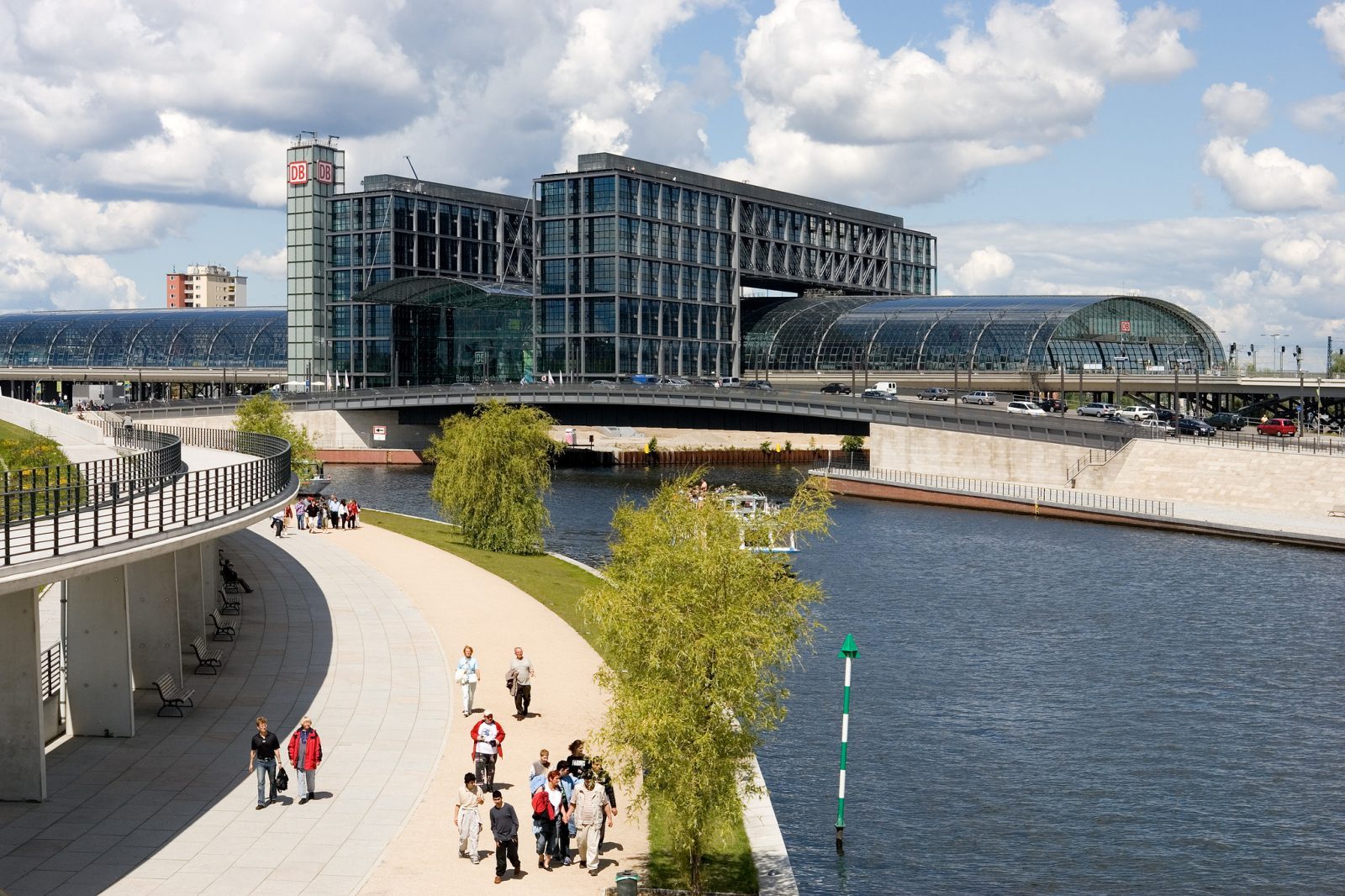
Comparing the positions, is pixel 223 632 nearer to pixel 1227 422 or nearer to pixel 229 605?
pixel 229 605

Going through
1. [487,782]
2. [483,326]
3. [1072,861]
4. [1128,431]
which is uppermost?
[483,326]

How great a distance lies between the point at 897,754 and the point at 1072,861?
7.08 metres

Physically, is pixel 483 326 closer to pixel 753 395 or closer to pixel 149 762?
pixel 753 395

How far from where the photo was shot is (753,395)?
378ft

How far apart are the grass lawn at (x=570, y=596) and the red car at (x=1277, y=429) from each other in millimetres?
67851

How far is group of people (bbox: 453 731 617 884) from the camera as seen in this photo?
23.6 m

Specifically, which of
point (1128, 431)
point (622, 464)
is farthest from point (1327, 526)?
point (622, 464)

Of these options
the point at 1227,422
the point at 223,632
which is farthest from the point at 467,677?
the point at 1227,422

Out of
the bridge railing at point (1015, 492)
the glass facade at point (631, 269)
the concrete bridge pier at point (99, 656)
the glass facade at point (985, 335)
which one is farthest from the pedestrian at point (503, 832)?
the glass facade at point (985, 335)

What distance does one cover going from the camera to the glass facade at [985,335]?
160 metres

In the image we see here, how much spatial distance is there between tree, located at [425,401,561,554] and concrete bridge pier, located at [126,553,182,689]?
29.3m

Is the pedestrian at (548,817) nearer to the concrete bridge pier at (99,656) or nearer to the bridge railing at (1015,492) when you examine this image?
the concrete bridge pier at (99,656)

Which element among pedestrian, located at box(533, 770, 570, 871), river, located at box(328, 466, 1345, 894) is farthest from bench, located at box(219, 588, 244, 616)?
pedestrian, located at box(533, 770, 570, 871)

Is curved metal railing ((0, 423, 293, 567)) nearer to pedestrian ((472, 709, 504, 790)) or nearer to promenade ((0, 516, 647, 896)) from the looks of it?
promenade ((0, 516, 647, 896))
